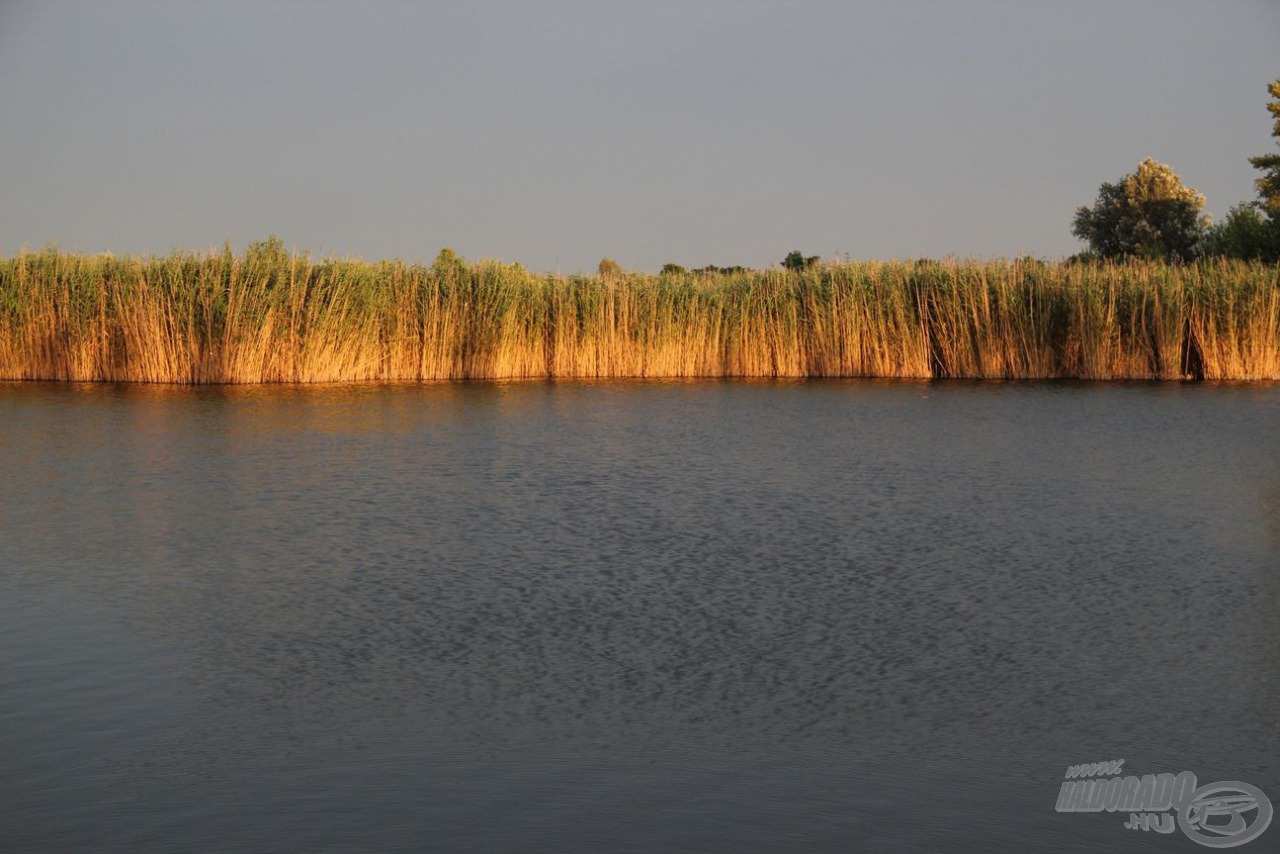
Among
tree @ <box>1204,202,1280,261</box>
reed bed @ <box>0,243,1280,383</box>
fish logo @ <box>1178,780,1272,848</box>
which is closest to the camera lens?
fish logo @ <box>1178,780,1272,848</box>

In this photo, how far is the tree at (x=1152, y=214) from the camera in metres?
55.5

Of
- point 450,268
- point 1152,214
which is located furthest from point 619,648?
point 1152,214

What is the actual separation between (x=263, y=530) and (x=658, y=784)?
4897mm

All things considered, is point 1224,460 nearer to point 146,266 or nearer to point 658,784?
point 658,784

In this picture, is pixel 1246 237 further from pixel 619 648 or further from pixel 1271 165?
pixel 619 648

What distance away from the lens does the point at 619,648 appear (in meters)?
5.40

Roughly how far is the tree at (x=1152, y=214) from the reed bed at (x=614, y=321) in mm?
34555

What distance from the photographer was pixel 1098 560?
7.28m

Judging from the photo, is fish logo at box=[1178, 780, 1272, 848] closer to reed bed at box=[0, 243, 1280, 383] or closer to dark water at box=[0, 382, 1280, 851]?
dark water at box=[0, 382, 1280, 851]

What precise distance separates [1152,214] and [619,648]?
56.1m

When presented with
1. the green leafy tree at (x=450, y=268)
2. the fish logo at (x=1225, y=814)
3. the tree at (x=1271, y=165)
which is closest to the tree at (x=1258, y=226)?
the tree at (x=1271, y=165)
